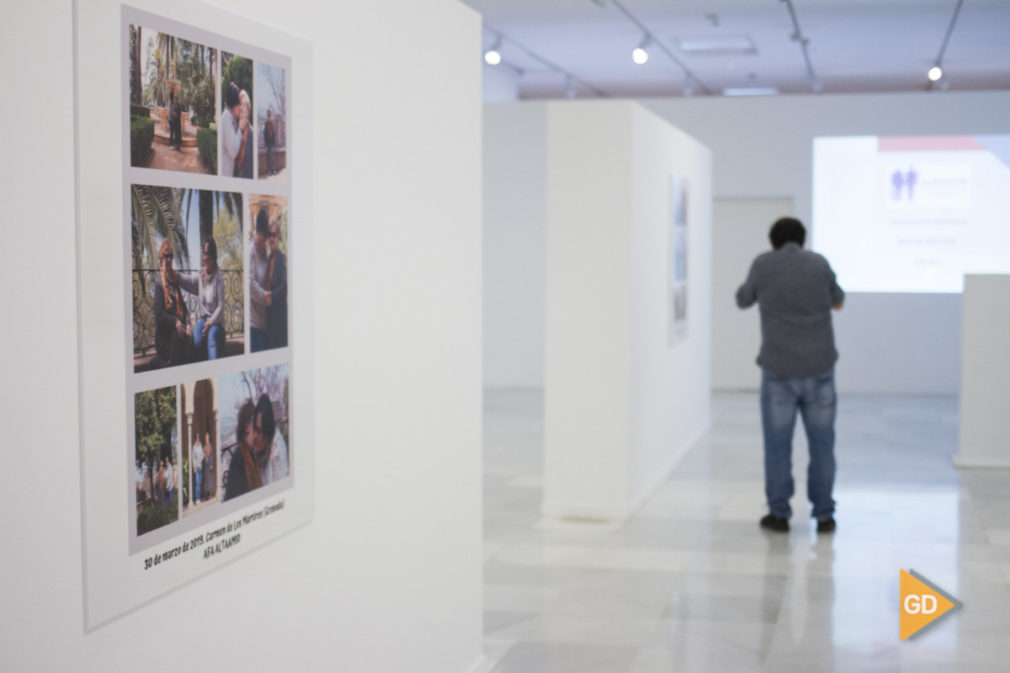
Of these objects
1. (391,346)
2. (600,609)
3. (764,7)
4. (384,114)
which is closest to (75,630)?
(391,346)

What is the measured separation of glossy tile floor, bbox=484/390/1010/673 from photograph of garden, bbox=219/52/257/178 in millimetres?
2475

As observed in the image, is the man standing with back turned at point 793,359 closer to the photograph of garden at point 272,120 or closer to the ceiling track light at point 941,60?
the photograph of garden at point 272,120

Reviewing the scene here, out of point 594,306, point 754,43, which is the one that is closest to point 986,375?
point 594,306

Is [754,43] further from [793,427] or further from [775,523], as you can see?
[775,523]

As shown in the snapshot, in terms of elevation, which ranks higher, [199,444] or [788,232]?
[788,232]

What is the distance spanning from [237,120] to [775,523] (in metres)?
4.66

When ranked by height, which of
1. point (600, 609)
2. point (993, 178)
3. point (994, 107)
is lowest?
point (600, 609)

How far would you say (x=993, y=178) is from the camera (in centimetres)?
1223

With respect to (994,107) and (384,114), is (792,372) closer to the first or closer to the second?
(384,114)

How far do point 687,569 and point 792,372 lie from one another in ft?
4.10

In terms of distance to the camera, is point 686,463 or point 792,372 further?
point 686,463

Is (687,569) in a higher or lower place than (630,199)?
lower

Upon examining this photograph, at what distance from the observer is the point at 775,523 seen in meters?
6.14

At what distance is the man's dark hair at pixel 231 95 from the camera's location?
7.10 ft
